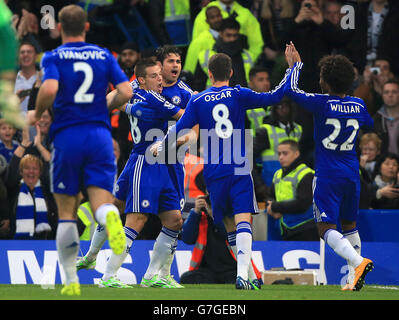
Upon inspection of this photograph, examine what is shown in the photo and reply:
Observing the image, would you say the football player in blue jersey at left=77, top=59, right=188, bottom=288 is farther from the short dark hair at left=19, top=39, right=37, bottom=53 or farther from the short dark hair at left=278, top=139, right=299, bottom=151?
the short dark hair at left=19, top=39, right=37, bottom=53

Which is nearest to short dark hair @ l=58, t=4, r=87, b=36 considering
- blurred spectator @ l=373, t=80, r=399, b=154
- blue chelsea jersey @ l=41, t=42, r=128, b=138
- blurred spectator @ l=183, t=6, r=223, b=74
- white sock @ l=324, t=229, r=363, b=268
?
blue chelsea jersey @ l=41, t=42, r=128, b=138

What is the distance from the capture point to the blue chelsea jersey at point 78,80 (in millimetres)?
8211

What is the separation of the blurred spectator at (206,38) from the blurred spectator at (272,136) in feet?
5.32

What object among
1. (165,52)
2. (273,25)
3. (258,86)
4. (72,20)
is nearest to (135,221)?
(165,52)

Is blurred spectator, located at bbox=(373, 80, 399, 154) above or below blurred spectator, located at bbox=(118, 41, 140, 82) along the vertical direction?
below

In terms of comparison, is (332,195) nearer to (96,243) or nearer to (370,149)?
(96,243)

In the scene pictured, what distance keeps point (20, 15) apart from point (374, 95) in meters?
6.17

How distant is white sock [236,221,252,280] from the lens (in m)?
9.91

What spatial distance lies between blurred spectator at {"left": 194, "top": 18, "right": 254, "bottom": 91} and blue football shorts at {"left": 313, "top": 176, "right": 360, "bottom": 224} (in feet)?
15.8

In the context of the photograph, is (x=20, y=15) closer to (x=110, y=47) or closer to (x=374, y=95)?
(x=110, y=47)

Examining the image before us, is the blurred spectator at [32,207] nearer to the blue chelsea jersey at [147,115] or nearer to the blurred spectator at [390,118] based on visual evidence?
the blue chelsea jersey at [147,115]

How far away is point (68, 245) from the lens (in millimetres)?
8219

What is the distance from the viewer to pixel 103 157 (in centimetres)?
826

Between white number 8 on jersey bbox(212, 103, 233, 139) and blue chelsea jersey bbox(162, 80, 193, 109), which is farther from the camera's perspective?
blue chelsea jersey bbox(162, 80, 193, 109)
